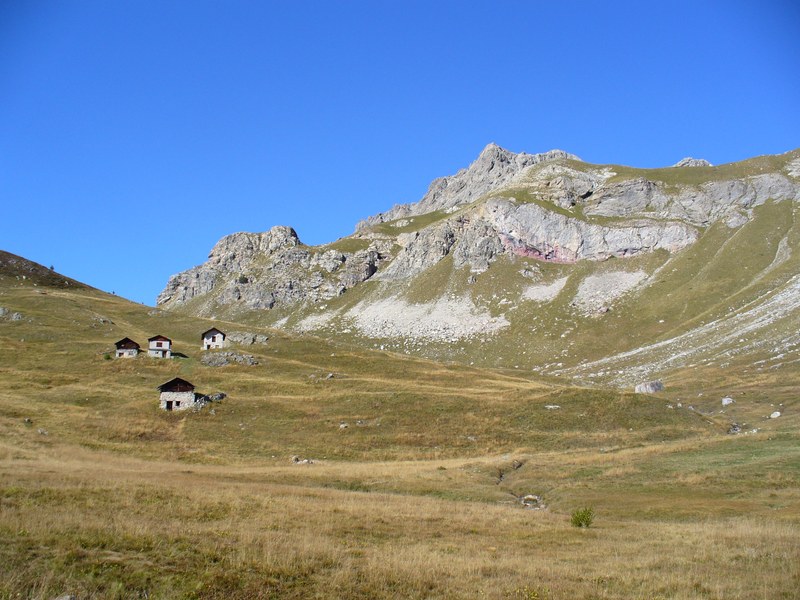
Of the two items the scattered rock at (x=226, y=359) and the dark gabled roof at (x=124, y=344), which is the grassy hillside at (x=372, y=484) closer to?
the scattered rock at (x=226, y=359)

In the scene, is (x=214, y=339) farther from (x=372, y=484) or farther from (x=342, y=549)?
(x=342, y=549)

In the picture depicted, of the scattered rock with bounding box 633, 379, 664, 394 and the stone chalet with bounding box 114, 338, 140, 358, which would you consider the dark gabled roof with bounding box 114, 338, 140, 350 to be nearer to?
the stone chalet with bounding box 114, 338, 140, 358

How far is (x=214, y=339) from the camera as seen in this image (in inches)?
4299

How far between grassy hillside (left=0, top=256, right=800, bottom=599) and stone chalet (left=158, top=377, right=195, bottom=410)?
7.21ft

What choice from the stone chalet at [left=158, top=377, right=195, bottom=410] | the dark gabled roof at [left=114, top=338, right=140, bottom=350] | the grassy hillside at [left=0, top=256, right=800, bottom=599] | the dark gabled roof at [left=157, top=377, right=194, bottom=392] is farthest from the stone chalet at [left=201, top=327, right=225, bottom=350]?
the stone chalet at [left=158, top=377, right=195, bottom=410]

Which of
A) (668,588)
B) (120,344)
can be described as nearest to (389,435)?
(668,588)

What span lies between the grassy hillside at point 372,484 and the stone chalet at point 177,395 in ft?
7.21

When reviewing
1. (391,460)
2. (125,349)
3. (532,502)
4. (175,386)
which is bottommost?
(391,460)

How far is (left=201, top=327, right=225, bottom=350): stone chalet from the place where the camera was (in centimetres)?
10838

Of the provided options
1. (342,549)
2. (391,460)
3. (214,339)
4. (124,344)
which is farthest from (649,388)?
(124,344)

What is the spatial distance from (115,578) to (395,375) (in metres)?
81.1

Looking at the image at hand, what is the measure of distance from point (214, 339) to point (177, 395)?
140 ft

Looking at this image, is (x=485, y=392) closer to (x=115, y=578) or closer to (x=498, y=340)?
(x=115, y=578)

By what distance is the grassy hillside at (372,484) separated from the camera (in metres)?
13.5
